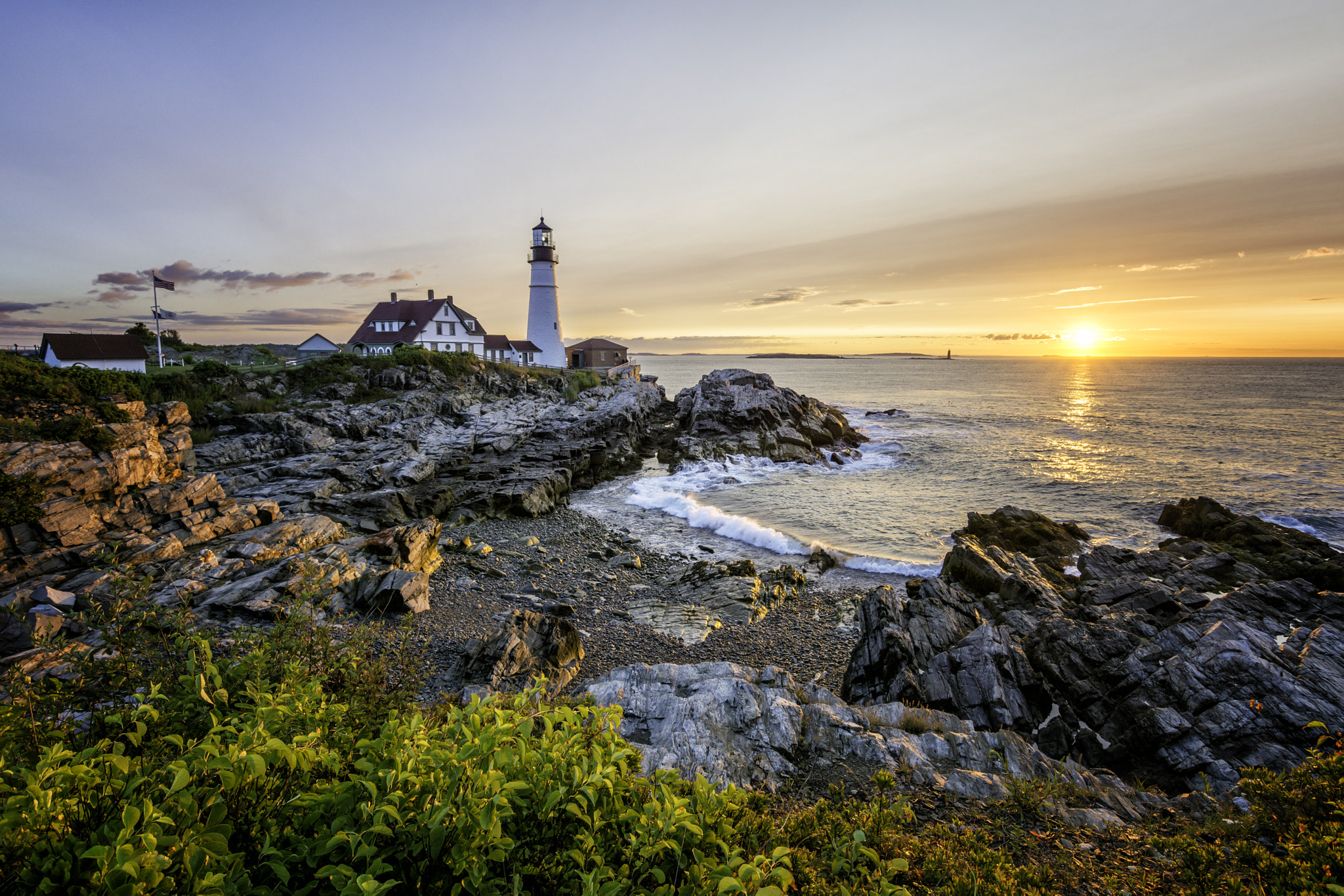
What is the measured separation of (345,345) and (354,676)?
Answer: 74.3 meters

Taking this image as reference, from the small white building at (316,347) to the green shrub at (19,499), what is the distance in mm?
48688

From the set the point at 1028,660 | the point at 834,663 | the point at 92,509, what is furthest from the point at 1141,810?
the point at 92,509

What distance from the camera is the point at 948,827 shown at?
224 inches

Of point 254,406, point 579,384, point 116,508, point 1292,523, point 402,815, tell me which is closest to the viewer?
point 402,815

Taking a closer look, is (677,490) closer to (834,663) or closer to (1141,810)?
(834,663)

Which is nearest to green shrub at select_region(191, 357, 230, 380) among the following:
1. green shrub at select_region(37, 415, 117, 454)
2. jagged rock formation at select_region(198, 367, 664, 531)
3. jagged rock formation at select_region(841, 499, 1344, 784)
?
jagged rock formation at select_region(198, 367, 664, 531)

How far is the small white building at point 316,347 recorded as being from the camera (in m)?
59.1

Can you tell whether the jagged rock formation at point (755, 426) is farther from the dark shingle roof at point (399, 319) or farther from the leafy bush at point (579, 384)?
the dark shingle roof at point (399, 319)

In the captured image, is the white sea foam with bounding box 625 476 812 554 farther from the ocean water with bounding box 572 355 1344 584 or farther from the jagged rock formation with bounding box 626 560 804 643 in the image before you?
the jagged rock formation with bounding box 626 560 804 643

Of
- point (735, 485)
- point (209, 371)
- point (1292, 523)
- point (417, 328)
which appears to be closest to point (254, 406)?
point (209, 371)

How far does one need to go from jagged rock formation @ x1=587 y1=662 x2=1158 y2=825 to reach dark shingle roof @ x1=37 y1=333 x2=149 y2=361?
4878 centimetres

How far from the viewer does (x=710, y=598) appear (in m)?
18.0

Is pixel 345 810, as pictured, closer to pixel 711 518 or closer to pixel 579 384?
pixel 711 518

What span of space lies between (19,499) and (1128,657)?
1123 inches
